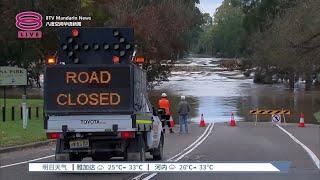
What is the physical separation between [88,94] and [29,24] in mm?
17531

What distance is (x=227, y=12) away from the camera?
575ft

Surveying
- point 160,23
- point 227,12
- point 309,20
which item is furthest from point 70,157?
point 227,12

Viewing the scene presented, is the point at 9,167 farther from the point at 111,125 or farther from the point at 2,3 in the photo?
the point at 2,3

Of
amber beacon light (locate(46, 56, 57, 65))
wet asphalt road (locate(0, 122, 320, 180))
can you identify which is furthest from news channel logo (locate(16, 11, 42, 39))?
amber beacon light (locate(46, 56, 57, 65))

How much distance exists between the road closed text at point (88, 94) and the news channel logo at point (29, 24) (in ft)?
51.6

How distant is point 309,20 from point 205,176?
36.9 meters

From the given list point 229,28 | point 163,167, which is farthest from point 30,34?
point 229,28

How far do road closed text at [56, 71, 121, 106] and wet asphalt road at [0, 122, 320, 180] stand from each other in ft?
4.85

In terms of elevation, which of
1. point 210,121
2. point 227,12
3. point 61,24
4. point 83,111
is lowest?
point 210,121

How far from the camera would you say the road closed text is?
13.2 m

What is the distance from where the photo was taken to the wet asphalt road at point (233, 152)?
498 inches

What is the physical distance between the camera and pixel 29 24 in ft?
98.1

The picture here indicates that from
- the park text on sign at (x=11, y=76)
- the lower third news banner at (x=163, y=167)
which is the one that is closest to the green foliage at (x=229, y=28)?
the park text on sign at (x=11, y=76)

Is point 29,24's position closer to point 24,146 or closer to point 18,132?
point 18,132
